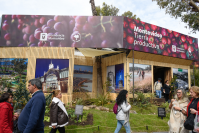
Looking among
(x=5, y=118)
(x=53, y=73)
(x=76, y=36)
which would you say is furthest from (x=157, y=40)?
(x=5, y=118)

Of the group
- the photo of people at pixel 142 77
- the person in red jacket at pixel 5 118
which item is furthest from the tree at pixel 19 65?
the person in red jacket at pixel 5 118

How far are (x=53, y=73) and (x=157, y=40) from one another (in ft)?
27.0

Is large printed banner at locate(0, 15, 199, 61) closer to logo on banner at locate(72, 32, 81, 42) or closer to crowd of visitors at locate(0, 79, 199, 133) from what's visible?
logo on banner at locate(72, 32, 81, 42)

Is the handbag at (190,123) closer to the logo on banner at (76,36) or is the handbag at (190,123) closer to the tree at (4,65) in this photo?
the logo on banner at (76,36)

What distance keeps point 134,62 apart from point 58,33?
5742 mm

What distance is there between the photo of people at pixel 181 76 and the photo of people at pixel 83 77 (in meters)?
7.71

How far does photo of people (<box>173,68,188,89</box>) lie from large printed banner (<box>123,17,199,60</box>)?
4.35 feet

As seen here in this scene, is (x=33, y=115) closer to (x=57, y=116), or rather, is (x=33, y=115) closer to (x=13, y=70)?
(x=57, y=116)

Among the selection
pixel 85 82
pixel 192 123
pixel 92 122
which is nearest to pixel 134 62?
pixel 85 82

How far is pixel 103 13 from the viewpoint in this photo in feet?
85.0

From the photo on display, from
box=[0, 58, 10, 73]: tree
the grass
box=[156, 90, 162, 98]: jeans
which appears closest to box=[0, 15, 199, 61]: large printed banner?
box=[0, 58, 10, 73]: tree

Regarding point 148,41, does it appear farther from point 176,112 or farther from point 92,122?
point 176,112

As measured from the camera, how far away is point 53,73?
10602 millimetres

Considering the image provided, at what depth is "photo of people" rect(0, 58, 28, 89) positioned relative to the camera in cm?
1035
